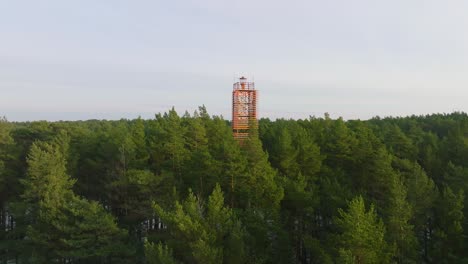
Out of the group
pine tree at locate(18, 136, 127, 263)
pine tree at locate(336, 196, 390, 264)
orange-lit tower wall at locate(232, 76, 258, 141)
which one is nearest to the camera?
pine tree at locate(336, 196, 390, 264)

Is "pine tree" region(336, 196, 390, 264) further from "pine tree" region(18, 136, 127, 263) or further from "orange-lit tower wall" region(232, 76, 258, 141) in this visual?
"orange-lit tower wall" region(232, 76, 258, 141)

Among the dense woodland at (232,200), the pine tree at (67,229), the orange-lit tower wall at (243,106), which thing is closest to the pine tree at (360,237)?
the dense woodland at (232,200)

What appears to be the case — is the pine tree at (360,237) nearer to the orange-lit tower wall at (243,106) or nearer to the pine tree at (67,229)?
the pine tree at (67,229)

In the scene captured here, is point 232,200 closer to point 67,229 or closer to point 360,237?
point 67,229

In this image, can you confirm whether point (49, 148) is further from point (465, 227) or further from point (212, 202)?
point (465, 227)

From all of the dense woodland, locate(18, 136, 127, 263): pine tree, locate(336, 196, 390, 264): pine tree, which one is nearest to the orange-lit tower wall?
the dense woodland

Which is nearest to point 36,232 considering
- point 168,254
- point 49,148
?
point 49,148
